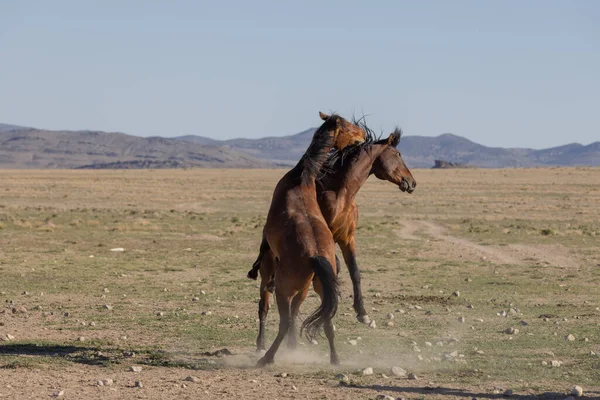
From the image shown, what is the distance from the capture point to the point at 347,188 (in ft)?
37.3

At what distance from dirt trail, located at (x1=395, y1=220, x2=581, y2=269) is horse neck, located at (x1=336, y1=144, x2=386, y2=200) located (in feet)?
37.2

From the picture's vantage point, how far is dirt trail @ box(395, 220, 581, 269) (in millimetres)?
23047

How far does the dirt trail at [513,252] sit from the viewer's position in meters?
23.0

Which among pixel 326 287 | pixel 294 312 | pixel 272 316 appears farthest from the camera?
pixel 272 316

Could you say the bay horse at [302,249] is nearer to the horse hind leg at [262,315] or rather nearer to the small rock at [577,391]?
the horse hind leg at [262,315]

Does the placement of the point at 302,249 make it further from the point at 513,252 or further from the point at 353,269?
the point at 513,252

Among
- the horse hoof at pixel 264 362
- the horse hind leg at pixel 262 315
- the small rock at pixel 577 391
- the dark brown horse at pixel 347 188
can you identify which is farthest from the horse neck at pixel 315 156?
the small rock at pixel 577 391

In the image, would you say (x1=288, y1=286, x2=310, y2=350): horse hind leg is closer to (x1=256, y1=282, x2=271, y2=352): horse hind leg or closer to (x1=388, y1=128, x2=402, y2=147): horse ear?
(x1=256, y1=282, x2=271, y2=352): horse hind leg

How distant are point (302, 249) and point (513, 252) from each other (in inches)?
648

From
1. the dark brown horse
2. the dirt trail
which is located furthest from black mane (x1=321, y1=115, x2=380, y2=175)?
the dirt trail

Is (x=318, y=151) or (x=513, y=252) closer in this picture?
(x=318, y=151)

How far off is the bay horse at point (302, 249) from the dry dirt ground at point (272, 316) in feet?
1.12

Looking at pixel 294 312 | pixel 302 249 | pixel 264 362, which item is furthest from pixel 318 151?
pixel 264 362

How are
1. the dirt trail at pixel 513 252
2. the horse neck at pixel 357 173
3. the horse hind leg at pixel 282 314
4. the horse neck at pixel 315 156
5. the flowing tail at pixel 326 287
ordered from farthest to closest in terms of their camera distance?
the dirt trail at pixel 513 252 < the horse neck at pixel 357 173 < the horse neck at pixel 315 156 < the horse hind leg at pixel 282 314 < the flowing tail at pixel 326 287
